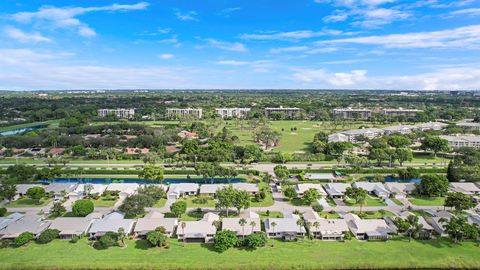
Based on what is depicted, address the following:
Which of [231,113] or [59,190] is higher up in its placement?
[231,113]

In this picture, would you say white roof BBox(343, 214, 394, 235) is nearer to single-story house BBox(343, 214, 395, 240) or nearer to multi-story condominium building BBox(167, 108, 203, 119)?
single-story house BBox(343, 214, 395, 240)

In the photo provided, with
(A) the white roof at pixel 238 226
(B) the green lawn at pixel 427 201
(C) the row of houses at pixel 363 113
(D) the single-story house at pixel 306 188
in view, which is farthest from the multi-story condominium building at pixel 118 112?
(B) the green lawn at pixel 427 201

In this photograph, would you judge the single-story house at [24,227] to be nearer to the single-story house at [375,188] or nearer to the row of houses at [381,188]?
the row of houses at [381,188]

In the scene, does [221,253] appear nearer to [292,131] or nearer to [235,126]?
[292,131]

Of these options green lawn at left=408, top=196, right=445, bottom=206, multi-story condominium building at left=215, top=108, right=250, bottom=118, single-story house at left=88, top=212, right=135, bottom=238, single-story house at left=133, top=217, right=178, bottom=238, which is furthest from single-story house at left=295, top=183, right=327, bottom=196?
multi-story condominium building at left=215, top=108, right=250, bottom=118

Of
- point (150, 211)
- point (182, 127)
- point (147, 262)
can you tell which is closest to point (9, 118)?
point (182, 127)

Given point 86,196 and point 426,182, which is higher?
point 426,182

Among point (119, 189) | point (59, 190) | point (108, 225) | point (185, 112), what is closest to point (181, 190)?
point (119, 189)

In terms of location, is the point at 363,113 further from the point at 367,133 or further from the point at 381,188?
the point at 381,188
